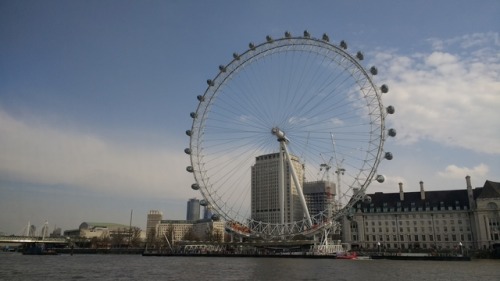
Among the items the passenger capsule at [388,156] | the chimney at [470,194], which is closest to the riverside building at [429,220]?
the chimney at [470,194]

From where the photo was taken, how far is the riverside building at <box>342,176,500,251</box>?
102 meters

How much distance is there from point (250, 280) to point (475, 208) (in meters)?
87.8

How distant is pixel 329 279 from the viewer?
1587 inches

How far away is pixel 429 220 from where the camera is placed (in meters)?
113

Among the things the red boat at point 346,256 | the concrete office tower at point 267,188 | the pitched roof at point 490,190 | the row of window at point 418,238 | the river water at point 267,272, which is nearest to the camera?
the river water at point 267,272

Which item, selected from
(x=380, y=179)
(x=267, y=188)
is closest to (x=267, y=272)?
(x=380, y=179)

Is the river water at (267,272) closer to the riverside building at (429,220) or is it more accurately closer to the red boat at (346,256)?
the red boat at (346,256)

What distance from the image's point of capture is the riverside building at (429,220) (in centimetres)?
10244

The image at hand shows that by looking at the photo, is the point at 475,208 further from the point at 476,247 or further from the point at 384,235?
the point at 384,235

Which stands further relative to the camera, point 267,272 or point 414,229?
point 414,229

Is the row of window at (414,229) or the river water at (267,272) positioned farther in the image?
the row of window at (414,229)

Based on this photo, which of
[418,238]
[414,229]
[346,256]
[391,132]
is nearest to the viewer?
[391,132]

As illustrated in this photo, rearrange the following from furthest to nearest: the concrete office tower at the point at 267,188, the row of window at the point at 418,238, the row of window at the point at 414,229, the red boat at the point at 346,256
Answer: the concrete office tower at the point at 267,188 < the row of window at the point at 414,229 < the row of window at the point at 418,238 < the red boat at the point at 346,256

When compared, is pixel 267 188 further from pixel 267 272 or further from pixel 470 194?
pixel 267 272
